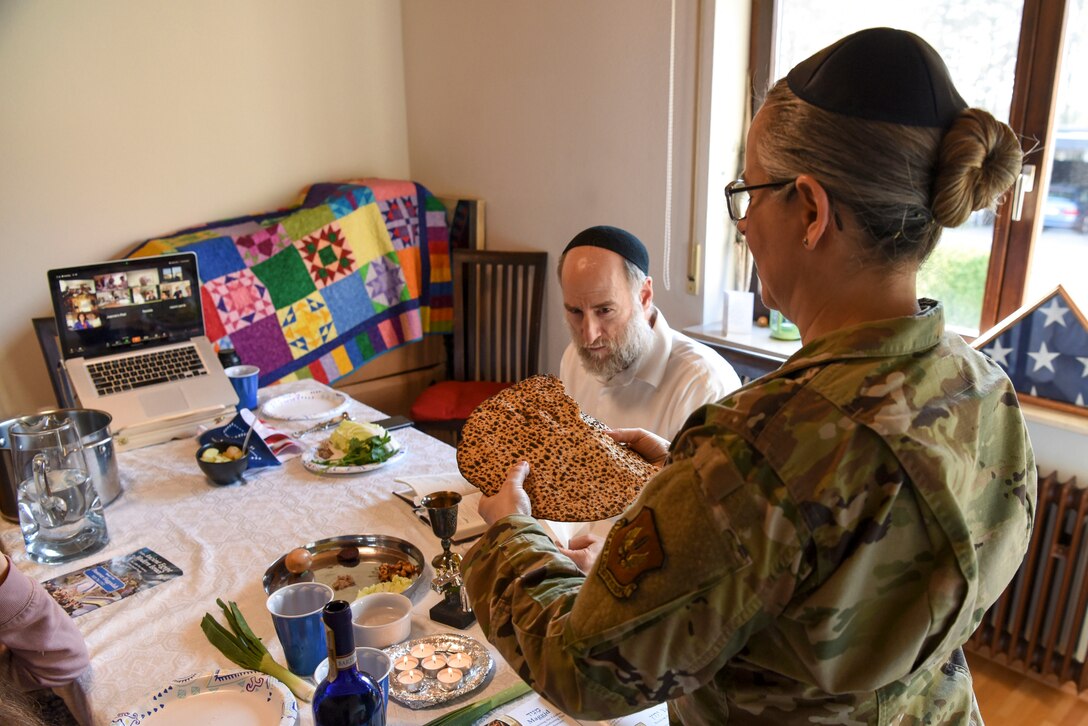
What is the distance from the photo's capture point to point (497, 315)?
345 cm

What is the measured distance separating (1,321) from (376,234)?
143 centimetres

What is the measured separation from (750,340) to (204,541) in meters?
1.87

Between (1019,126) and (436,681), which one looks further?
(1019,126)

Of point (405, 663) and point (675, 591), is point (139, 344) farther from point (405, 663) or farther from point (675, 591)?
point (675, 591)

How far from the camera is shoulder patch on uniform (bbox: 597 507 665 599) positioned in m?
0.66

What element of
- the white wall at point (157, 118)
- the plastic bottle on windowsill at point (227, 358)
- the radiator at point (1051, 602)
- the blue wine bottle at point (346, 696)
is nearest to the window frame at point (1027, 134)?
the radiator at point (1051, 602)

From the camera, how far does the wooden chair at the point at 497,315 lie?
11.2 ft

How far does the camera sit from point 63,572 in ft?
4.88

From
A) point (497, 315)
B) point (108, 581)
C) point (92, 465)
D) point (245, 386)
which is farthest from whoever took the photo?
point (497, 315)

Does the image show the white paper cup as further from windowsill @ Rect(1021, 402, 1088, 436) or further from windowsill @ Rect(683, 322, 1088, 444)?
windowsill @ Rect(1021, 402, 1088, 436)

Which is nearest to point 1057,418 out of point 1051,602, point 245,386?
point 1051,602

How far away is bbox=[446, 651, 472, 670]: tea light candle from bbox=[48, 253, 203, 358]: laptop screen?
1.64 metres

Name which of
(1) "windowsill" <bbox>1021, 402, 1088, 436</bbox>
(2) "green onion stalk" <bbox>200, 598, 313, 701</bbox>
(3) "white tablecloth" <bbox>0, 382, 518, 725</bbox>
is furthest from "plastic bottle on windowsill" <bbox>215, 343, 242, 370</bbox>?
(1) "windowsill" <bbox>1021, 402, 1088, 436</bbox>

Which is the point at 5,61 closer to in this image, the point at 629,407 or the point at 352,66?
the point at 352,66
